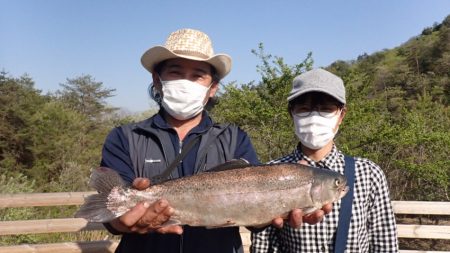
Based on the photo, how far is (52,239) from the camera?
8289mm

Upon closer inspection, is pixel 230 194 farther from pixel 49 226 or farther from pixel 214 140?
pixel 49 226

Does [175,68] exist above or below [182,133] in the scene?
above

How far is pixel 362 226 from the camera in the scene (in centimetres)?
288

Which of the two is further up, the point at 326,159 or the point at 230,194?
the point at 326,159

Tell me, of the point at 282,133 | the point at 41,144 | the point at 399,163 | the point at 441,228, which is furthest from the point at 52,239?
the point at 41,144

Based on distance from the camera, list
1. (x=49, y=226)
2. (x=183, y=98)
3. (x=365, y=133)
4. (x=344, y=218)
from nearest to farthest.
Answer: (x=344, y=218) → (x=183, y=98) → (x=49, y=226) → (x=365, y=133)

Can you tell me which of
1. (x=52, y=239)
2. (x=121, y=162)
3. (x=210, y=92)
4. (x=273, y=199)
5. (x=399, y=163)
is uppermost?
(x=210, y=92)

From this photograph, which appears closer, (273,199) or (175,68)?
(273,199)

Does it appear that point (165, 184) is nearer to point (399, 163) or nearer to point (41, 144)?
point (399, 163)

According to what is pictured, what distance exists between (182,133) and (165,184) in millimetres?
478

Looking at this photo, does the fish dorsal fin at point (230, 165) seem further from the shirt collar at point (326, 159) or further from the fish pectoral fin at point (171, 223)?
the shirt collar at point (326, 159)

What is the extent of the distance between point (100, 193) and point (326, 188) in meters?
1.45

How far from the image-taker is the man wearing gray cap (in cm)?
285

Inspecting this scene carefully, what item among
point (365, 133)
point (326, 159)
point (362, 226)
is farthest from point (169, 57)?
point (365, 133)
